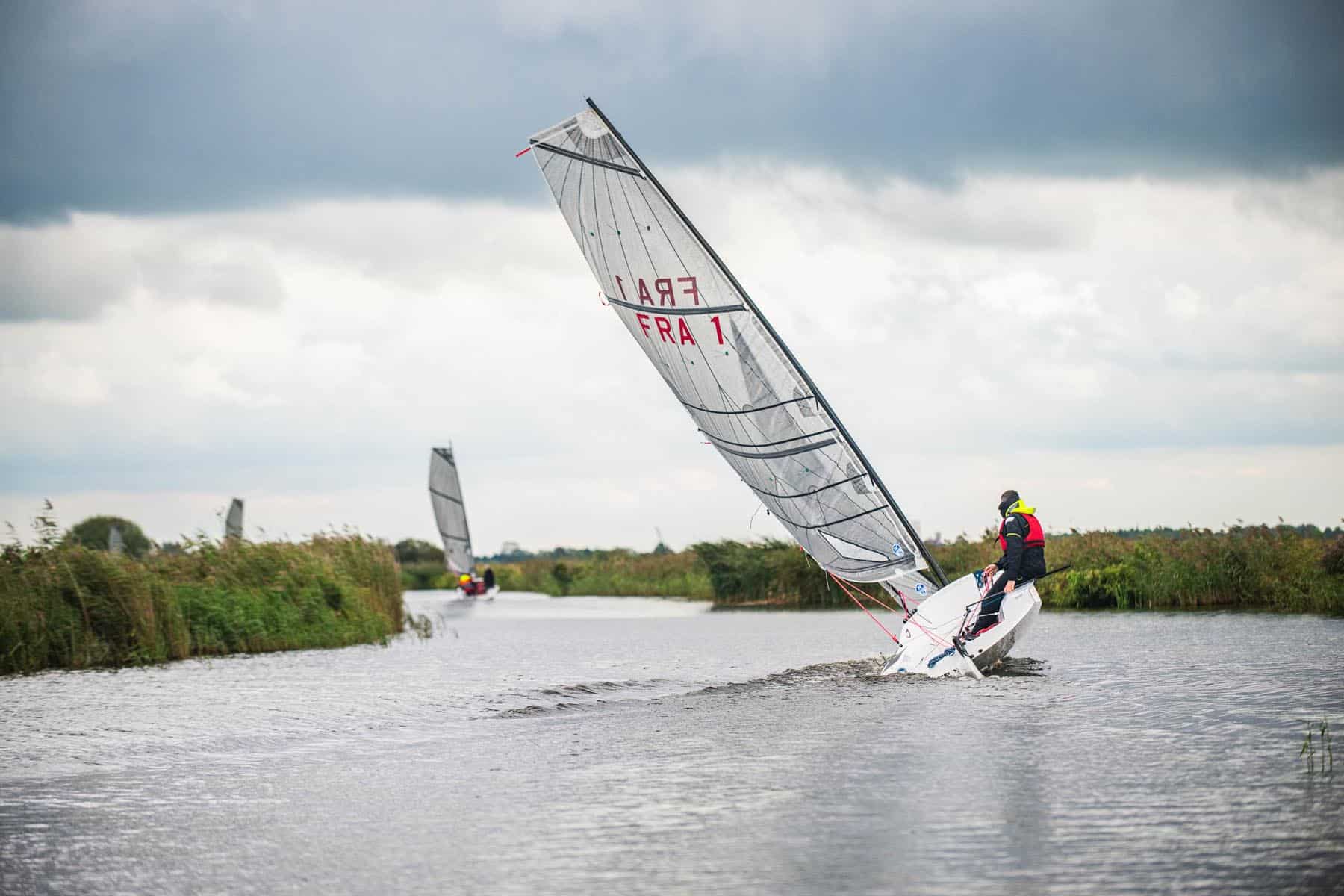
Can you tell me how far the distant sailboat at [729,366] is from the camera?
13.6 meters

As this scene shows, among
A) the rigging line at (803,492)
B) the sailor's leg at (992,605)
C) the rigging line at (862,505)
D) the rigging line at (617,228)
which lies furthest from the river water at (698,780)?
the rigging line at (617,228)

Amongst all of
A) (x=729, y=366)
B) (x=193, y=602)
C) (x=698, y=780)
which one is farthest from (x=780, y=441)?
(x=193, y=602)

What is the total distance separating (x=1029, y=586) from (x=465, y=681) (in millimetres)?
7448

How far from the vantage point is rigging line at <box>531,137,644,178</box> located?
13695 mm

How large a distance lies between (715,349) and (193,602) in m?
13.0

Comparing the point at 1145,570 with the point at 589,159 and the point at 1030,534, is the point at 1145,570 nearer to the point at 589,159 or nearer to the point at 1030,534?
the point at 1030,534

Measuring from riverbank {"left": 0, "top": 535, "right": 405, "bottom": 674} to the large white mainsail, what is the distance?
35.4 ft

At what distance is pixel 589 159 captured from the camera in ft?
45.7

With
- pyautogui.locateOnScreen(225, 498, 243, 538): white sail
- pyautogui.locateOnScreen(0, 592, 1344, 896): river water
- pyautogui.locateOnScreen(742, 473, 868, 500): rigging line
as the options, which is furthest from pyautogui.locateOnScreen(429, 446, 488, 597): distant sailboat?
pyautogui.locateOnScreen(742, 473, 868, 500): rigging line

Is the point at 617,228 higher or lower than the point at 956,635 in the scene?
higher

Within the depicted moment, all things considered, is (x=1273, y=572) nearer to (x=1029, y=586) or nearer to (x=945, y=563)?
(x=945, y=563)

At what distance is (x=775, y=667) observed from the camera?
56.3 feet

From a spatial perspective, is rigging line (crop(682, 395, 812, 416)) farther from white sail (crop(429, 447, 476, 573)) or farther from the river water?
white sail (crop(429, 447, 476, 573))

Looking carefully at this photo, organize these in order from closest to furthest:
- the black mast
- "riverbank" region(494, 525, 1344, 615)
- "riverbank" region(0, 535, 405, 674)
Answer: the black mast
"riverbank" region(0, 535, 405, 674)
"riverbank" region(494, 525, 1344, 615)
